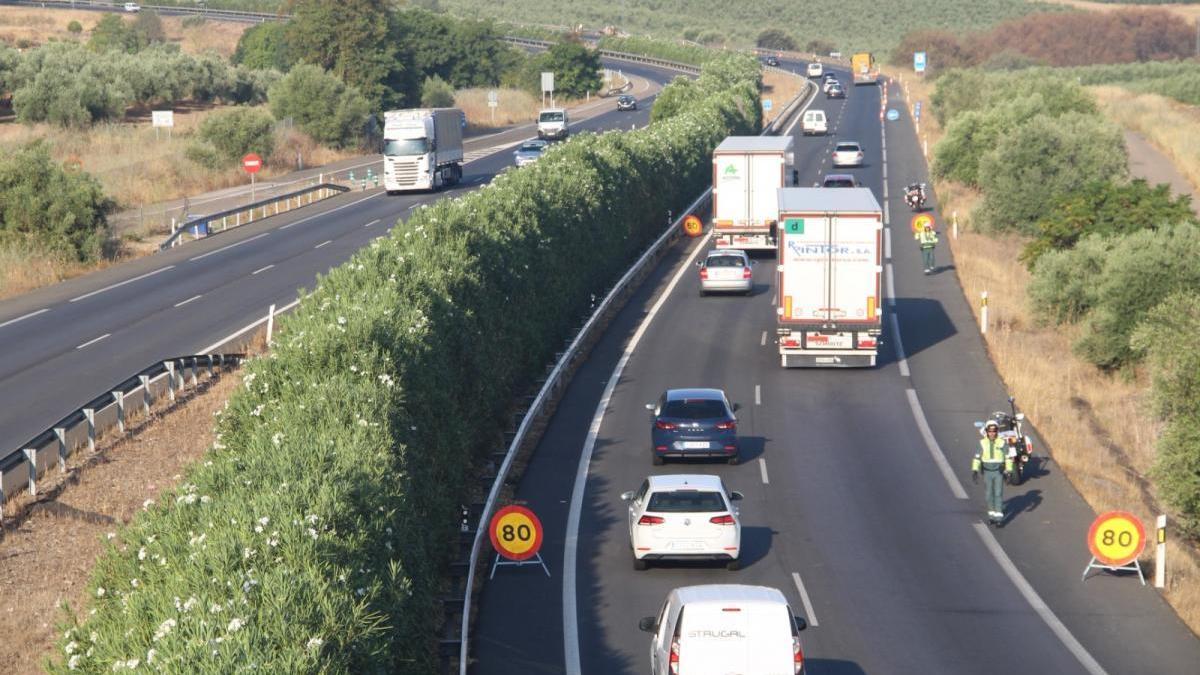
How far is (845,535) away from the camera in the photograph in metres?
24.0

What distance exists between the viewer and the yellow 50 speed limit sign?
21.0 meters

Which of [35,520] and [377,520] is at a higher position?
[377,520]

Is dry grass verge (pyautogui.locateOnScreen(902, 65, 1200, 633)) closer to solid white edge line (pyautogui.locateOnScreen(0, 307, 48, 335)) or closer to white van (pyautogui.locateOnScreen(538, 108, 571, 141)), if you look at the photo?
solid white edge line (pyautogui.locateOnScreen(0, 307, 48, 335))

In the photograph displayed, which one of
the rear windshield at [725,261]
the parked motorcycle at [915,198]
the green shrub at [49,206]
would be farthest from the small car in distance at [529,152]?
the rear windshield at [725,261]

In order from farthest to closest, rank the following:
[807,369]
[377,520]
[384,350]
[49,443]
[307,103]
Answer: [307,103] < [807,369] < [49,443] < [384,350] < [377,520]

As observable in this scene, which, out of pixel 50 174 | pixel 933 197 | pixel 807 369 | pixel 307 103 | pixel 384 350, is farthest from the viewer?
pixel 307 103

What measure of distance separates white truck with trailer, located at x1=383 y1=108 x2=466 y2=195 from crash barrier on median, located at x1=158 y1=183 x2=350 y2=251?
4.04m

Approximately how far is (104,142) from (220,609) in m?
73.8

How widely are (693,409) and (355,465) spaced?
13488 millimetres

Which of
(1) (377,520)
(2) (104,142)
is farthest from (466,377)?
(2) (104,142)

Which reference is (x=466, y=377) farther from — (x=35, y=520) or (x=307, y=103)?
(x=307, y=103)

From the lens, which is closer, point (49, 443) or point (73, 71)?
point (49, 443)

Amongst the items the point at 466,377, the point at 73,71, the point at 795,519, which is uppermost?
the point at 73,71

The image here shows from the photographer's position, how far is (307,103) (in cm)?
9025
